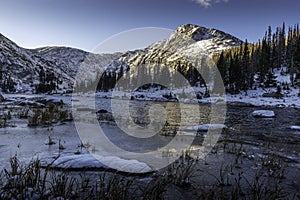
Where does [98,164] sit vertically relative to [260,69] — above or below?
below

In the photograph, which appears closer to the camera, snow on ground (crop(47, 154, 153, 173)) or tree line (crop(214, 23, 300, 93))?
snow on ground (crop(47, 154, 153, 173))

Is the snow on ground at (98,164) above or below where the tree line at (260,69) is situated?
below

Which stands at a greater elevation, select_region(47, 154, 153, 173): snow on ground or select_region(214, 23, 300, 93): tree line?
select_region(214, 23, 300, 93): tree line

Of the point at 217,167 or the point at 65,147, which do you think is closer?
the point at 217,167

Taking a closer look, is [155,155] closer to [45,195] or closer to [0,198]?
[45,195]

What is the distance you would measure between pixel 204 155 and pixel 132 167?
3.45m

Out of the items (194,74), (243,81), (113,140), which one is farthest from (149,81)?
(113,140)

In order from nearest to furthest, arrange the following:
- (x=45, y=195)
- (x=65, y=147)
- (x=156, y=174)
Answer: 1. (x=45, y=195)
2. (x=156, y=174)
3. (x=65, y=147)

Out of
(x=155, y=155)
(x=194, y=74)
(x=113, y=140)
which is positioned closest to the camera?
(x=155, y=155)

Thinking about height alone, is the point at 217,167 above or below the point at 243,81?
below

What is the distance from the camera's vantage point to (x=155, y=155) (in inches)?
305

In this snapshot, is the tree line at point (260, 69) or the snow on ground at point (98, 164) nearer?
the snow on ground at point (98, 164)

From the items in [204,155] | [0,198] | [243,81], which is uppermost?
[243,81]

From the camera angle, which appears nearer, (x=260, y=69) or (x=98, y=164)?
(x=98, y=164)
